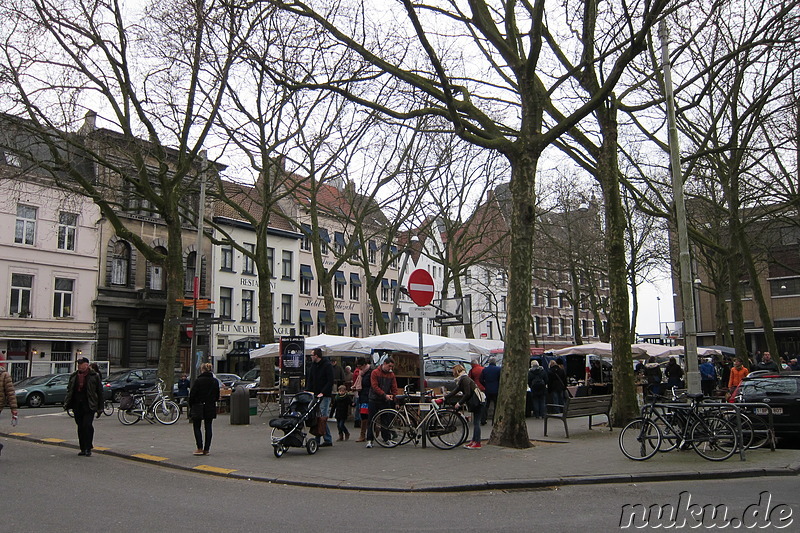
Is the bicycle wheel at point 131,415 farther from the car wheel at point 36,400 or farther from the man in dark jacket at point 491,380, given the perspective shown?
the car wheel at point 36,400

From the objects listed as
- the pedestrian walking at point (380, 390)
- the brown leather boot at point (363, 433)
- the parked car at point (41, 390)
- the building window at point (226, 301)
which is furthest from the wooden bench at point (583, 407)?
the building window at point (226, 301)

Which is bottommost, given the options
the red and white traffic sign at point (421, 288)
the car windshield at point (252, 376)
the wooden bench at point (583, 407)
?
the wooden bench at point (583, 407)

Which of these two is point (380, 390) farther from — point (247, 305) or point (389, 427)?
Answer: point (247, 305)

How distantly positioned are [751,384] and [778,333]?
4697cm

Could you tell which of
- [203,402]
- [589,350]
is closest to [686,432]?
[203,402]

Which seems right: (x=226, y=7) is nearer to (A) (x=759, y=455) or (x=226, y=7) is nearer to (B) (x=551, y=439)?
(B) (x=551, y=439)

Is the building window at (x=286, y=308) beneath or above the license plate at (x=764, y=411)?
above

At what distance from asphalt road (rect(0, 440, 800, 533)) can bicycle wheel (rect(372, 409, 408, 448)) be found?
3832 mm

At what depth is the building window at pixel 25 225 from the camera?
3581 centimetres

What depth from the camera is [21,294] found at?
35719 mm

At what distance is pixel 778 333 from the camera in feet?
178

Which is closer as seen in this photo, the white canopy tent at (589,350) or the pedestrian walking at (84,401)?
the pedestrian walking at (84,401)

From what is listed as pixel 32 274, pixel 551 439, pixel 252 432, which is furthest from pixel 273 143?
pixel 32 274

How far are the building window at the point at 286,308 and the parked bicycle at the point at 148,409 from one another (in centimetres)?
3253
